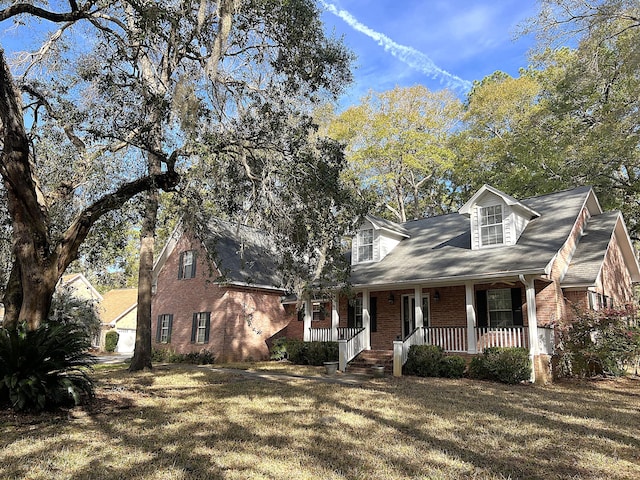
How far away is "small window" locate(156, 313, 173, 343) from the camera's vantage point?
69.8 feet

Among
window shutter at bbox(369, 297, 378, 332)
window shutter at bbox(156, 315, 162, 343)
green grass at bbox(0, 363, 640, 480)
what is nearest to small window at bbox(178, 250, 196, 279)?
window shutter at bbox(156, 315, 162, 343)

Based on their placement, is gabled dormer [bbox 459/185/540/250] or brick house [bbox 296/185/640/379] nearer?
brick house [bbox 296/185/640/379]

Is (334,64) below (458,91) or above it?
below

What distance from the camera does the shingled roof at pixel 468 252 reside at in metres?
13.3

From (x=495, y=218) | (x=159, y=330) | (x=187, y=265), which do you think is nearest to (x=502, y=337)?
(x=495, y=218)

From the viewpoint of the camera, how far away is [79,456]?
5.05m

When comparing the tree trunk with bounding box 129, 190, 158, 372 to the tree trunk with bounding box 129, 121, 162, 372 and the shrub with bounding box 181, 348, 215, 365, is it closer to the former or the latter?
the tree trunk with bounding box 129, 121, 162, 372

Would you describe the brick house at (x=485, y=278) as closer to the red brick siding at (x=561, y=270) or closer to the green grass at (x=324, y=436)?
the red brick siding at (x=561, y=270)

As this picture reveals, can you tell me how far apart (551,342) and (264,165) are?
10325mm

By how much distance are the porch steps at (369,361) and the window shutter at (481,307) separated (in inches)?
126

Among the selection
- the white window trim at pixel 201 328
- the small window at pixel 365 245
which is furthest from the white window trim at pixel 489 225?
the white window trim at pixel 201 328

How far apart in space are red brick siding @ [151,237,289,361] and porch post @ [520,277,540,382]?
34.9ft

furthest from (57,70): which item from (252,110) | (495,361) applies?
(495,361)

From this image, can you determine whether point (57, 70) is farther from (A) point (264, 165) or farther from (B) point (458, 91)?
(B) point (458, 91)
